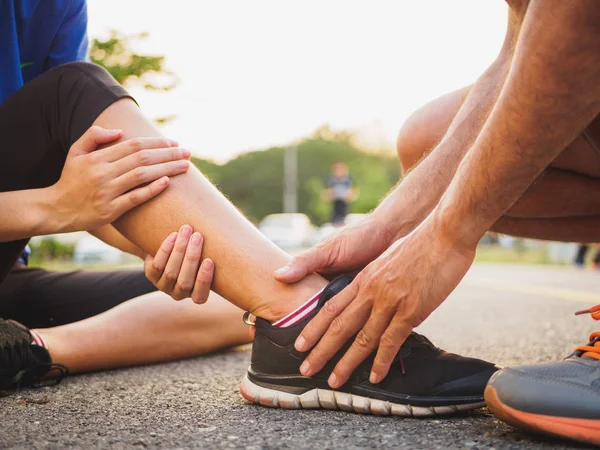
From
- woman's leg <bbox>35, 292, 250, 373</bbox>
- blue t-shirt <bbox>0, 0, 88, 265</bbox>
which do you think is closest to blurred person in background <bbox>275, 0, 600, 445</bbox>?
woman's leg <bbox>35, 292, 250, 373</bbox>

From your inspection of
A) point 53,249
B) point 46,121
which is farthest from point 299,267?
point 53,249

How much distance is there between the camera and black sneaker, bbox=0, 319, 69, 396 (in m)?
1.58

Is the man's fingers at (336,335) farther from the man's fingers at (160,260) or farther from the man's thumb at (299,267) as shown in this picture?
the man's fingers at (160,260)

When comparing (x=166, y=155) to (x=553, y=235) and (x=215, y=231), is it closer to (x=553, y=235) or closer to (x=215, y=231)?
(x=215, y=231)

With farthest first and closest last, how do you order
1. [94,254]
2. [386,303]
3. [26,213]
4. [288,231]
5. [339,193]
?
[288,231] → [94,254] → [339,193] → [26,213] → [386,303]

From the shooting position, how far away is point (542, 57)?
1007mm

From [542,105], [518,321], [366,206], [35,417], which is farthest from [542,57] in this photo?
[366,206]

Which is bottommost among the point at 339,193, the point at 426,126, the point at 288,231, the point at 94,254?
the point at 288,231

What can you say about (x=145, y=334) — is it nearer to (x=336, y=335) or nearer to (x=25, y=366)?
(x=25, y=366)

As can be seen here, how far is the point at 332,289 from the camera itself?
1.42 m

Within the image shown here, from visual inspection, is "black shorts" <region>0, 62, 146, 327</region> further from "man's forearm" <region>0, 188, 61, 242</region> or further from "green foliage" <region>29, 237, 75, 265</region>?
"green foliage" <region>29, 237, 75, 265</region>

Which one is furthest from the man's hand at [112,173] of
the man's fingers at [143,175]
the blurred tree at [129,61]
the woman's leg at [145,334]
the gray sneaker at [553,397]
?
the blurred tree at [129,61]

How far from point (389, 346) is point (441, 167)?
2.02 ft

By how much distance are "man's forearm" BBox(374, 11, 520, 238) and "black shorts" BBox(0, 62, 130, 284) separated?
79 cm
